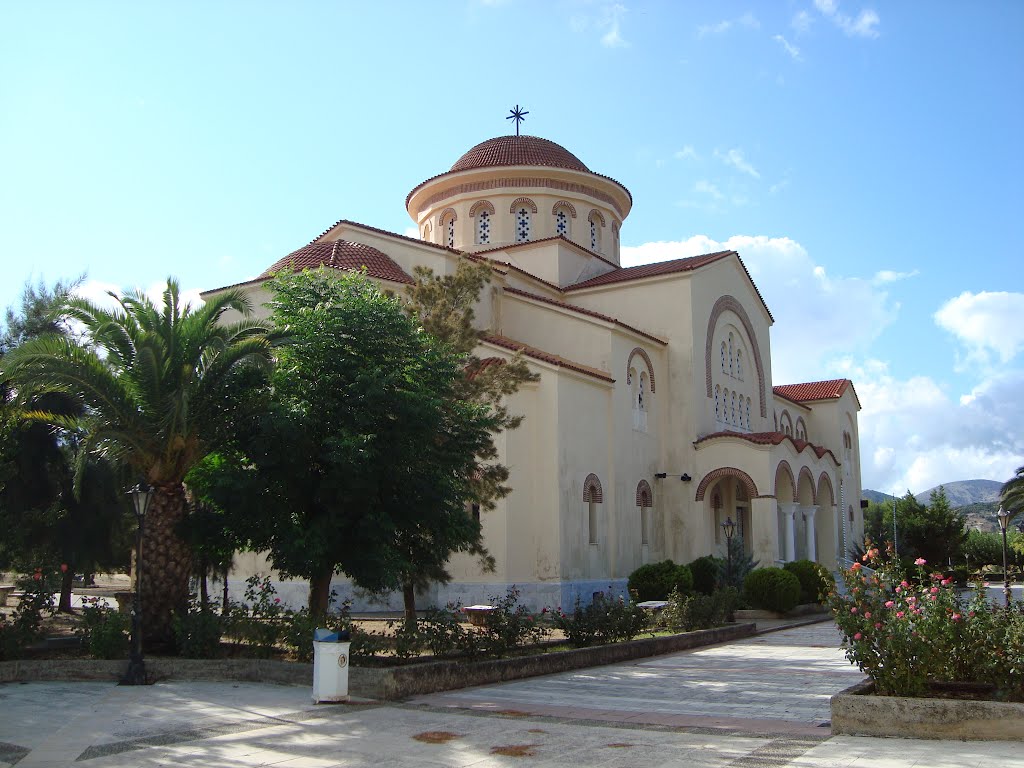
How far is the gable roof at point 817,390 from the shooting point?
132 ft

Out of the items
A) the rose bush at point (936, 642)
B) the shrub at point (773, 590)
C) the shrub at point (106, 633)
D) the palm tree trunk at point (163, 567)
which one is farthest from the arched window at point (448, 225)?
the rose bush at point (936, 642)

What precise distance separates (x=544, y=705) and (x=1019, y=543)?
5542 cm

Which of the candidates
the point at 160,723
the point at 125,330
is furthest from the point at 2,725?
the point at 125,330

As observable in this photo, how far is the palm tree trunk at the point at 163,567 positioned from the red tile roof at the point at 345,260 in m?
10.8

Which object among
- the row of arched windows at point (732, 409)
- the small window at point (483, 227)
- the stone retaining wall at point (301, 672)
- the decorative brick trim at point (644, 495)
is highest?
the small window at point (483, 227)

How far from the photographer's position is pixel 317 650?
34.8 feet

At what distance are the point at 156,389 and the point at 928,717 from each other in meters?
10.8

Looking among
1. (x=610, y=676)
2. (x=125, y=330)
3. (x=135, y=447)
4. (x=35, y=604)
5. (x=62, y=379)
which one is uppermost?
(x=125, y=330)

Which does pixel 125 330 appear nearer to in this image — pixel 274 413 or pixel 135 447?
pixel 135 447

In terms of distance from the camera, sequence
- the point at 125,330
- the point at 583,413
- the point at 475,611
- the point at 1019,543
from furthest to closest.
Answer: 1. the point at 1019,543
2. the point at 583,413
3. the point at 475,611
4. the point at 125,330

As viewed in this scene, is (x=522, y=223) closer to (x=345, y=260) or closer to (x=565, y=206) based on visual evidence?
(x=565, y=206)

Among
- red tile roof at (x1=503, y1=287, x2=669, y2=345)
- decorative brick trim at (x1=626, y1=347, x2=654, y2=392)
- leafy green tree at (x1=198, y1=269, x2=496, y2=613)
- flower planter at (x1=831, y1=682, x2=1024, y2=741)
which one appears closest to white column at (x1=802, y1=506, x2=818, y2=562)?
decorative brick trim at (x1=626, y1=347, x2=654, y2=392)

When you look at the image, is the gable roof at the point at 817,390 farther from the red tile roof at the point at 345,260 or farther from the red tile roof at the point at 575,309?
the red tile roof at the point at 345,260

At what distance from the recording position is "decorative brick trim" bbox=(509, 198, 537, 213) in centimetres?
3225
